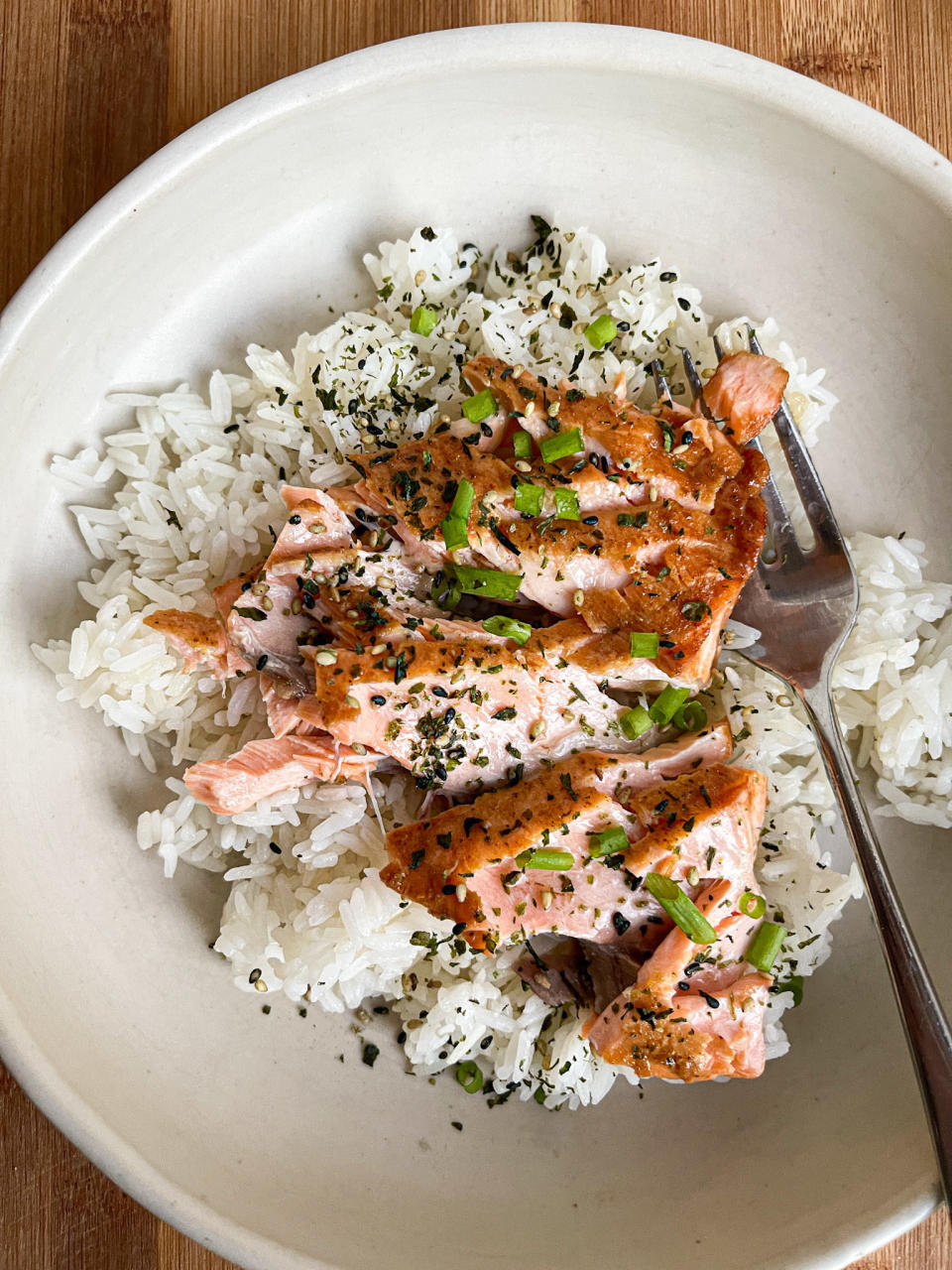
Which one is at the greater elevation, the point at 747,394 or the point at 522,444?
the point at 747,394

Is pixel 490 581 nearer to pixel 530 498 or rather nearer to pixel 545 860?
pixel 530 498

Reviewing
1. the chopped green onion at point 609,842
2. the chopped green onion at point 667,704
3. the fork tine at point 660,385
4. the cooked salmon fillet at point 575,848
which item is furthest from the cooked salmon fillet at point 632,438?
the chopped green onion at point 609,842

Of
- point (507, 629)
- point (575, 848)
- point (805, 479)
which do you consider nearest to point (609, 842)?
point (575, 848)

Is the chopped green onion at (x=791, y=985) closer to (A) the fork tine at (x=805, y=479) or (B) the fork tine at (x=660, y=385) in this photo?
(A) the fork tine at (x=805, y=479)

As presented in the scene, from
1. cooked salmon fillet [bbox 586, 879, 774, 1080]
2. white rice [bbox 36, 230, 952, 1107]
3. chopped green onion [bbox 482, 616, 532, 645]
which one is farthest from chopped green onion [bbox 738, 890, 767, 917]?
Result: chopped green onion [bbox 482, 616, 532, 645]

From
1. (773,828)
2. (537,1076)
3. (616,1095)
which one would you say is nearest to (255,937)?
(537,1076)

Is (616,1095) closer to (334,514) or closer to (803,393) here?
(334,514)

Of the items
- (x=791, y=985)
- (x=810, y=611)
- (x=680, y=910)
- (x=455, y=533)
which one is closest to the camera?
(x=680, y=910)
